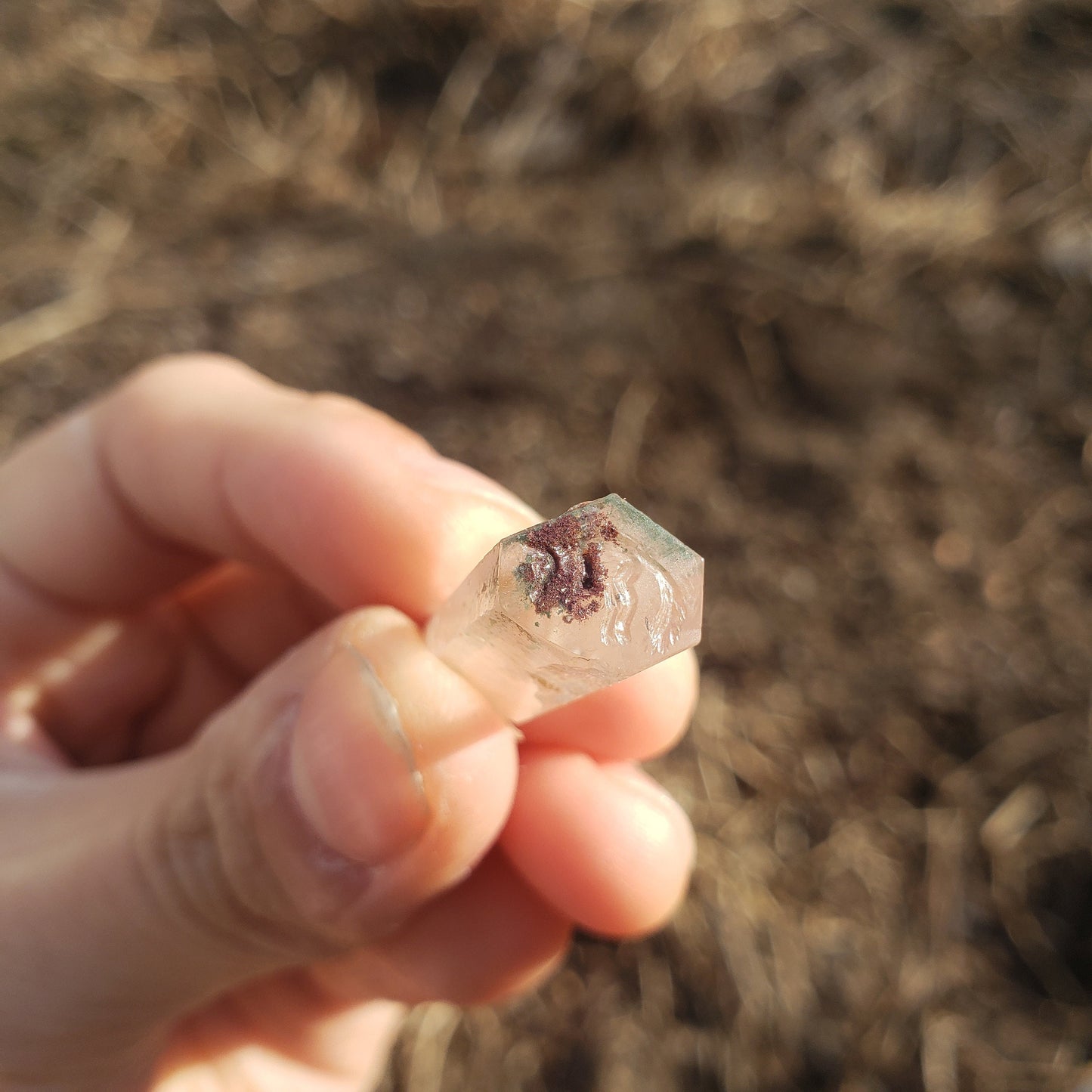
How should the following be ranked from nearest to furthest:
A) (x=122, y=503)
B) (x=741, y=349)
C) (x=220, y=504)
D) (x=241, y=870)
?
1. (x=241, y=870)
2. (x=220, y=504)
3. (x=122, y=503)
4. (x=741, y=349)

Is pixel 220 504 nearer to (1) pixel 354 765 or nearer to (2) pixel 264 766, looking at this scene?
(2) pixel 264 766

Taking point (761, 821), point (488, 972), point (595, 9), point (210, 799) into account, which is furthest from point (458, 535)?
point (595, 9)

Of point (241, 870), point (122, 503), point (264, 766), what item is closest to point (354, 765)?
point (264, 766)

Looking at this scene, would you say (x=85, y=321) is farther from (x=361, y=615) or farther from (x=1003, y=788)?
(x=1003, y=788)

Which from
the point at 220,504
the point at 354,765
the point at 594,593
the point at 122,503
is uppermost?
the point at 594,593

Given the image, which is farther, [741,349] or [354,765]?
[741,349]

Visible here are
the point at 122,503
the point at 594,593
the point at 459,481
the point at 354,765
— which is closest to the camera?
the point at 594,593

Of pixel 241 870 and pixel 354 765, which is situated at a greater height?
pixel 354 765

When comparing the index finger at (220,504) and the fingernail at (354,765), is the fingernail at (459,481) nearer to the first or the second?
the index finger at (220,504)
